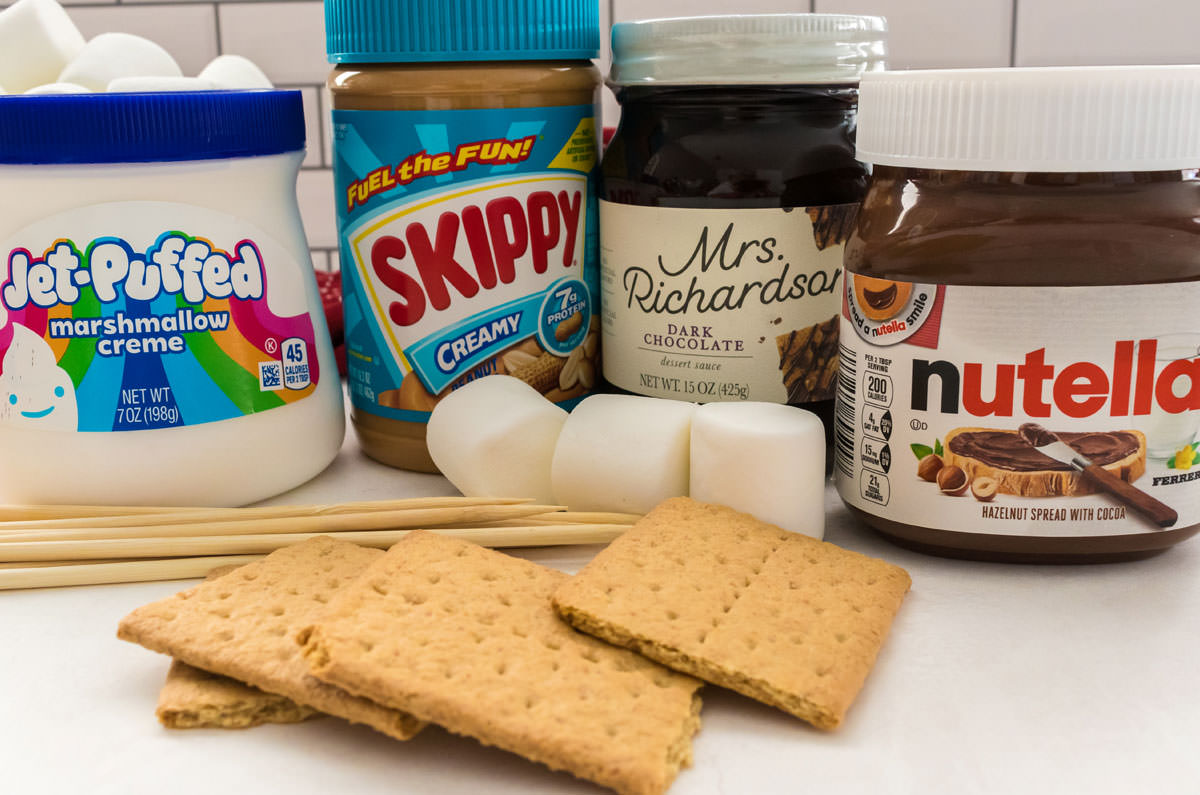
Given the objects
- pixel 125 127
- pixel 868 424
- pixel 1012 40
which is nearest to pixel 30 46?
pixel 125 127

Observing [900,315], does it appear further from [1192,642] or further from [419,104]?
[419,104]

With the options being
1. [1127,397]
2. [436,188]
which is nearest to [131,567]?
[436,188]

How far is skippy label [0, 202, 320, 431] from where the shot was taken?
704 mm

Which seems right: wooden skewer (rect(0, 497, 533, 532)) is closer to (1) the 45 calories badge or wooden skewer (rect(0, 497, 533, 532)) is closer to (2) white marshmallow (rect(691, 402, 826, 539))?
(2) white marshmallow (rect(691, 402, 826, 539))

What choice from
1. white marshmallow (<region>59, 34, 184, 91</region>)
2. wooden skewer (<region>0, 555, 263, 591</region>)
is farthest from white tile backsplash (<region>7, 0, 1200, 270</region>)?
wooden skewer (<region>0, 555, 263, 591</region>)

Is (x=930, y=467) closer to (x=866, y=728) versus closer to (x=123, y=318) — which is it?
(x=866, y=728)

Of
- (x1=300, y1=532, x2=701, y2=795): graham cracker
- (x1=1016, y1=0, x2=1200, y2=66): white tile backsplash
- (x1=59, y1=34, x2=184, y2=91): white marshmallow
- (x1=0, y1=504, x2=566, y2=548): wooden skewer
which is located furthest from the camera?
(x1=1016, y1=0, x2=1200, y2=66): white tile backsplash

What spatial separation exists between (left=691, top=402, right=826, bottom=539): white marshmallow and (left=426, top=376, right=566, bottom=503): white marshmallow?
117 mm

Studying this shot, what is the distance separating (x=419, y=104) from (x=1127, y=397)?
502mm

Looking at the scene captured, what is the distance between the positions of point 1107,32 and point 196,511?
1.07 metres

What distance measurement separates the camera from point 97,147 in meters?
0.68

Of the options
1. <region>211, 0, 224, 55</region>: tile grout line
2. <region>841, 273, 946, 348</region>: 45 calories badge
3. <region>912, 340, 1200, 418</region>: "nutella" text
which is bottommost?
<region>912, 340, 1200, 418</region>: "nutella" text

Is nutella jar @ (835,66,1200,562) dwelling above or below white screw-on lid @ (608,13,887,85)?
below

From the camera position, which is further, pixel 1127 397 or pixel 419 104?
pixel 419 104
